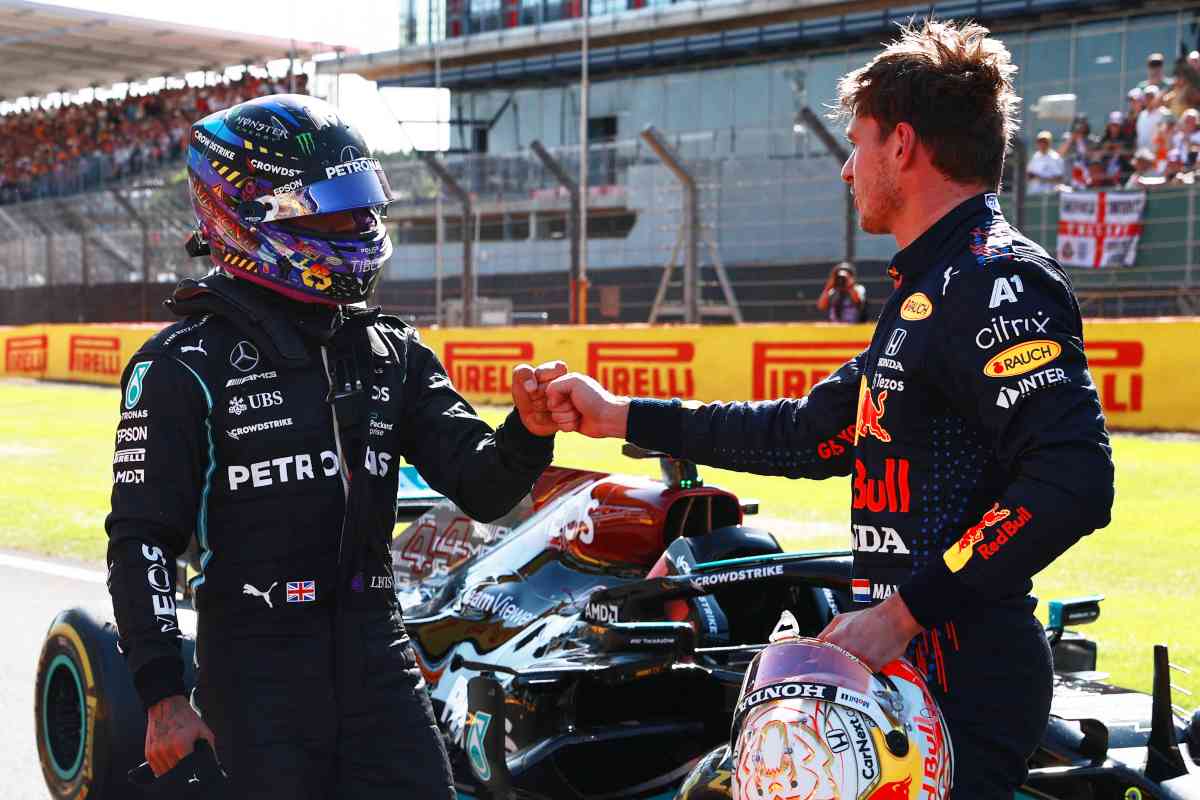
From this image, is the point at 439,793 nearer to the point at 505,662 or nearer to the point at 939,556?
the point at 939,556

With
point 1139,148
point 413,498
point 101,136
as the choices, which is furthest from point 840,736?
point 101,136

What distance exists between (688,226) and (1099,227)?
15.5ft

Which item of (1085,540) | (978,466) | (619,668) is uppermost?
(978,466)

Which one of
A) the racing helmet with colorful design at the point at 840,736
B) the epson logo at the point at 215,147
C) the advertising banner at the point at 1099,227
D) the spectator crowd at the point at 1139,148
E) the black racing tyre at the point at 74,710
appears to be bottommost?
the black racing tyre at the point at 74,710

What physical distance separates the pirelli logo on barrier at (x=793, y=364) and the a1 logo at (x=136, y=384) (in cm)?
1224

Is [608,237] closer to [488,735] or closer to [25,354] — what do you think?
[25,354]

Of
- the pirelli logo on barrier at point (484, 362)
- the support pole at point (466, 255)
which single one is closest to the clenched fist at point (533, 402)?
the pirelli logo on barrier at point (484, 362)

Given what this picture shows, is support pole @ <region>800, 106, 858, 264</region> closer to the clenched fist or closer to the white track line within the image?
the white track line

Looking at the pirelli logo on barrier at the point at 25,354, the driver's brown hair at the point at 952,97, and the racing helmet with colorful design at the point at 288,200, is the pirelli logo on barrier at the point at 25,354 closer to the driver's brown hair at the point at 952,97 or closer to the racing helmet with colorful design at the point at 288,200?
the racing helmet with colorful design at the point at 288,200

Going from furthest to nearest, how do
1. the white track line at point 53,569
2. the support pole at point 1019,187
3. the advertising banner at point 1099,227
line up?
the advertising banner at point 1099,227, the support pole at point 1019,187, the white track line at point 53,569

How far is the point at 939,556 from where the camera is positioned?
2.34 meters

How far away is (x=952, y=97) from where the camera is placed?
7.93 ft

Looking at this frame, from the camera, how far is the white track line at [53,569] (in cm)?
806

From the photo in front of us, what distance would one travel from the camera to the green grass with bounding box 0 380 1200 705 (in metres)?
6.66
